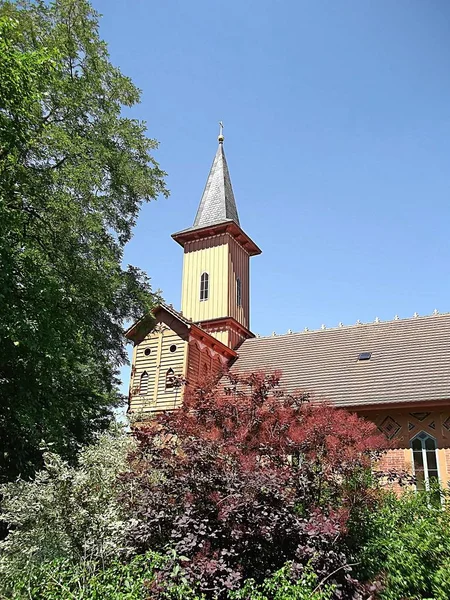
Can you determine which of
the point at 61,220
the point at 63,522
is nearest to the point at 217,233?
the point at 61,220

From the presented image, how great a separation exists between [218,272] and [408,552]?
17600 millimetres

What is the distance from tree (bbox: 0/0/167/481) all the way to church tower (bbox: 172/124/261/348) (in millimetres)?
7148

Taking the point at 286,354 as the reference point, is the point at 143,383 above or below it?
below

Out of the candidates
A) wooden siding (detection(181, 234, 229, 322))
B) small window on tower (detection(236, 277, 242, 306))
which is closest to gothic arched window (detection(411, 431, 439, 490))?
wooden siding (detection(181, 234, 229, 322))

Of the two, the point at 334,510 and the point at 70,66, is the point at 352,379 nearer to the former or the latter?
the point at 334,510

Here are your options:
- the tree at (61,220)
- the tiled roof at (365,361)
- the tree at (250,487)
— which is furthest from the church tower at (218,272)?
the tree at (250,487)

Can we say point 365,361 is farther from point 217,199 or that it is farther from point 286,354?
point 217,199

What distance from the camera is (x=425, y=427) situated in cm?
1447

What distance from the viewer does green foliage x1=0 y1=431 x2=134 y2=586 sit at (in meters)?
7.12

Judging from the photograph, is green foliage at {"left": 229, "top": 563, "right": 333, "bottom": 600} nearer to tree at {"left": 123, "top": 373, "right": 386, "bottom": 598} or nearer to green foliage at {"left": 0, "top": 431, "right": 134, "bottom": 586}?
tree at {"left": 123, "top": 373, "right": 386, "bottom": 598}

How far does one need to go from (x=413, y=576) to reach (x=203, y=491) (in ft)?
9.87

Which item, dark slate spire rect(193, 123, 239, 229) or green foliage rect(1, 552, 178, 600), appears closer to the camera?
green foliage rect(1, 552, 178, 600)

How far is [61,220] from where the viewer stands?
12.5 metres

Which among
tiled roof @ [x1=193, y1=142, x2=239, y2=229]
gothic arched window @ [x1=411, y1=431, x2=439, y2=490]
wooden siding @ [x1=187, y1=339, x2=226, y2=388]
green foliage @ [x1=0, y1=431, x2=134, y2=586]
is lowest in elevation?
green foliage @ [x1=0, y1=431, x2=134, y2=586]
